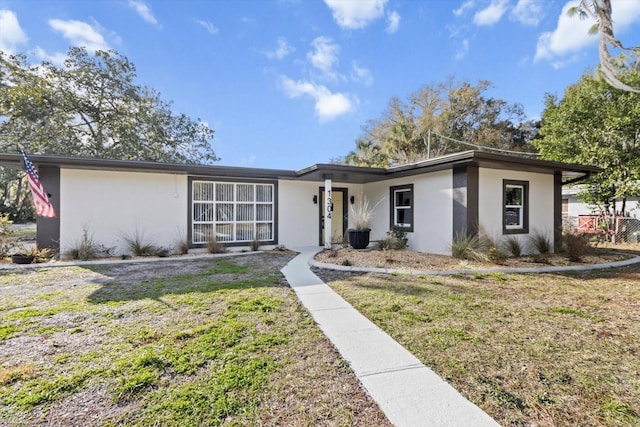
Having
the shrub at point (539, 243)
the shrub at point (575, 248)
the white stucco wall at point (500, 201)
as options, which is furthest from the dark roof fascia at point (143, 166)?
the shrub at point (575, 248)

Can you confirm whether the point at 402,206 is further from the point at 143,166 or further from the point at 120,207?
the point at 120,207

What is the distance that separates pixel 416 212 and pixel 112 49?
18.6 meters

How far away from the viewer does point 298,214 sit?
1112cm

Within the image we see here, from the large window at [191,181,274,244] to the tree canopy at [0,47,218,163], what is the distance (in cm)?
1104

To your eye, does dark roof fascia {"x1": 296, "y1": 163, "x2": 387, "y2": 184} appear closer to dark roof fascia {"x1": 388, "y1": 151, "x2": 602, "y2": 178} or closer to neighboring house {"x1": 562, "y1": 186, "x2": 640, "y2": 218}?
dark roof fascia {"x1": 388, "y1": 151, "x2": 602, "y2": 178}

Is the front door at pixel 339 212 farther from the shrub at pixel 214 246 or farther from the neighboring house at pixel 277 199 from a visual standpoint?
the shrub at pixel 214 246

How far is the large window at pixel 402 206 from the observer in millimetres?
10023

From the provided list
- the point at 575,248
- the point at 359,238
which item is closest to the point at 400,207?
the point at 359,238

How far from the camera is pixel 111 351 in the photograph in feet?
9.27

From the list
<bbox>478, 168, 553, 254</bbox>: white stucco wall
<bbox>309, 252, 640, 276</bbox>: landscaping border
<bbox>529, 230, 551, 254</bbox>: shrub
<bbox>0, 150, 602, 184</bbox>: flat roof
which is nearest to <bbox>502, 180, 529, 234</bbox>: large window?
<bbox>478, 168, 553, 254</bbox>: white stucco wall

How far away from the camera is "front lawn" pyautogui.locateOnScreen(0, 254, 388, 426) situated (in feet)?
6.58

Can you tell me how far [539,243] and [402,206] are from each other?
412 centimetres

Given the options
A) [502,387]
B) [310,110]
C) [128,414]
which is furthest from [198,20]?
[502,387]

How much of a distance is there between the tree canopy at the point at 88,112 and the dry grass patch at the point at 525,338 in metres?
17.8
